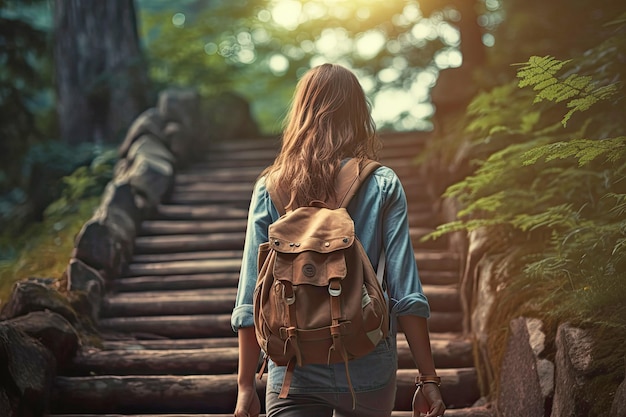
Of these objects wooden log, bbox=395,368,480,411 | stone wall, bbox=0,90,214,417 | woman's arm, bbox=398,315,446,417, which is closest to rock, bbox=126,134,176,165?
stone wall, bbox=0,90,214,417

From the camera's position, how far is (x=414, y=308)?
2523mm

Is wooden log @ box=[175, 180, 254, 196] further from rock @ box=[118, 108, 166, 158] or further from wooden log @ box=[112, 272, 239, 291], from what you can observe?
wooden log @ box=[112, 272, 239, 291]

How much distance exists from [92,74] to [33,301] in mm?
7445

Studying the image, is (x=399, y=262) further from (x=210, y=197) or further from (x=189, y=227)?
(x=210, y=197)

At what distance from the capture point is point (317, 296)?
2.38m

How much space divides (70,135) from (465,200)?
774cm

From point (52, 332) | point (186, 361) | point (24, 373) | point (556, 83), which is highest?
point (556, 83)

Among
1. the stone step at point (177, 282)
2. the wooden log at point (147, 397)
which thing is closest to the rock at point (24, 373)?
the wooden log at point (147, 397)

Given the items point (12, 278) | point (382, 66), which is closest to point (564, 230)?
point (12, 278)

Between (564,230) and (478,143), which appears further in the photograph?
(478,143)

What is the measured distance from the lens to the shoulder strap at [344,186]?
2564 millimetres

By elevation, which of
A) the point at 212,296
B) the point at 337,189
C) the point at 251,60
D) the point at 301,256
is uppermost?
the point at 251,60

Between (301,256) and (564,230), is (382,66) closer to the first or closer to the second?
(564,230)

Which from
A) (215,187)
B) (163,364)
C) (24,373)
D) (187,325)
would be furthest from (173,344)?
(215,187)
